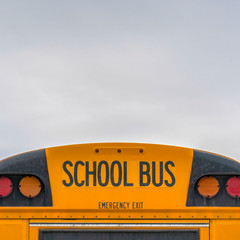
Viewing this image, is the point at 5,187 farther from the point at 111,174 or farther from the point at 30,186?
the point at 111,174

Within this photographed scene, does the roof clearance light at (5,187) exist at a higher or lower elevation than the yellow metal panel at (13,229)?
higher

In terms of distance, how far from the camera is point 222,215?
11.3ft

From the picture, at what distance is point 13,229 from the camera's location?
3369 millimetres

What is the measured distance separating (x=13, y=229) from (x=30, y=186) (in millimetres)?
362

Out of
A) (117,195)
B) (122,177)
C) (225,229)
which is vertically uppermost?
Answer: (122,177)

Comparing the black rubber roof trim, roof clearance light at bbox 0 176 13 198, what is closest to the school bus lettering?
the black rubber roof trim

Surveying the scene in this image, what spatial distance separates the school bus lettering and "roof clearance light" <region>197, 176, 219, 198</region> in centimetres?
23

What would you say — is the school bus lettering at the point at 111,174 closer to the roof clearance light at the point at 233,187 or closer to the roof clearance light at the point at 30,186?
the roof clearance light at the point at 30,186

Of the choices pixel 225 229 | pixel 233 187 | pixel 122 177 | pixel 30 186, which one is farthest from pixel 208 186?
pixel 30 186

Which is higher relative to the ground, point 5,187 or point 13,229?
point 5,187

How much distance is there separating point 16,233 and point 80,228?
0.51 m

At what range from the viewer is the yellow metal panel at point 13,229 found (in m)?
3.36

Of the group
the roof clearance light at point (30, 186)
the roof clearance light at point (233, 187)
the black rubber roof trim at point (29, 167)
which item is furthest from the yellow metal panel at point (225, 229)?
the roof clearance light at point (30, 186)

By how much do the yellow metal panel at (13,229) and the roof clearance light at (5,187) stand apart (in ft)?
0.71
